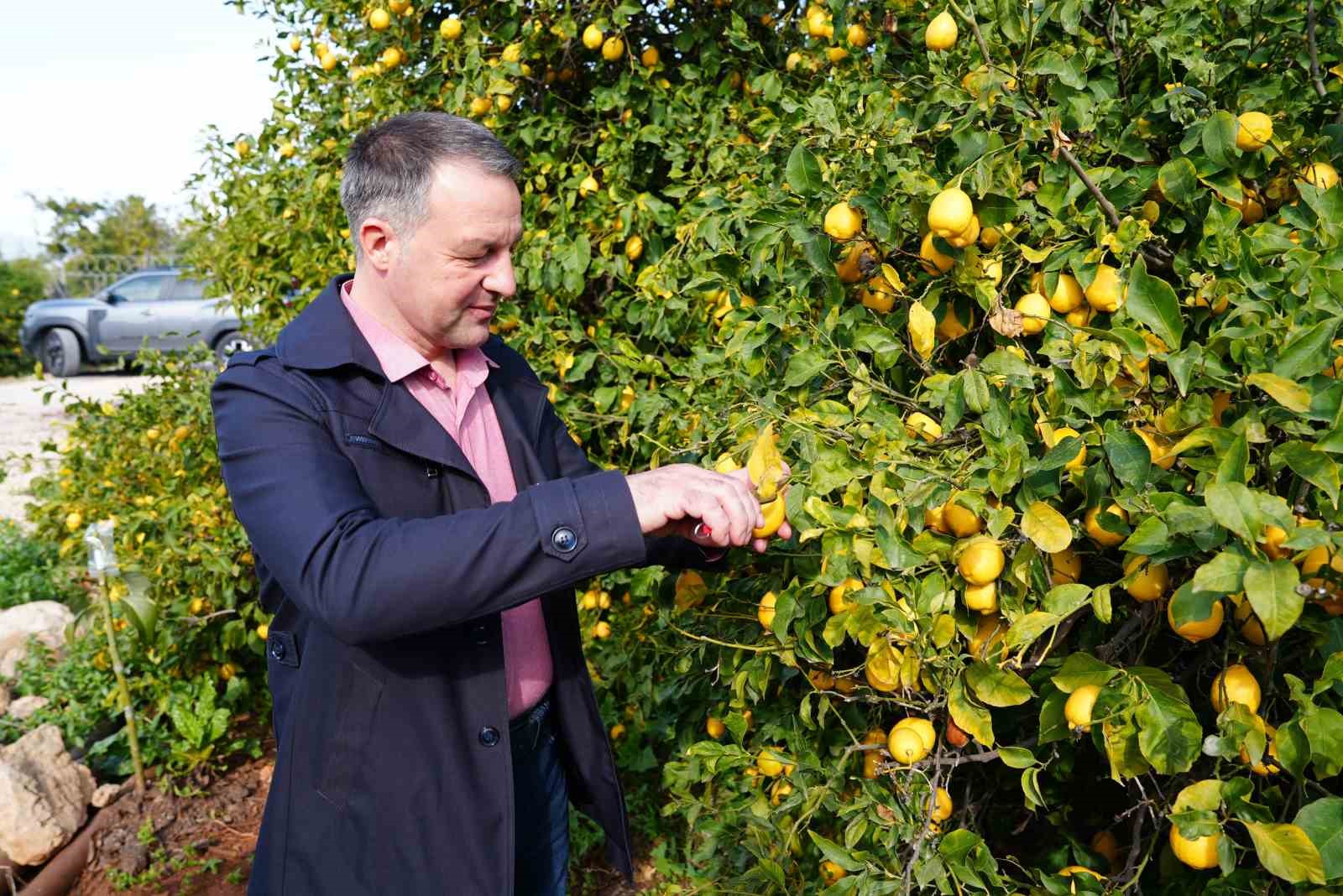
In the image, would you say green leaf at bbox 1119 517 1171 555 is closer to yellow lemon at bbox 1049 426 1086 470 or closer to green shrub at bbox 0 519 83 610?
yellow lemon at bbox 1049 426 1086 470

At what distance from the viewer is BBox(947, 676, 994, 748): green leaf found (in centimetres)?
123

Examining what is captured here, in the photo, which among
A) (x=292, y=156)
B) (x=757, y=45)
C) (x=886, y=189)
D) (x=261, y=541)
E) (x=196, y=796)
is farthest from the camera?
(x=292, y=156)

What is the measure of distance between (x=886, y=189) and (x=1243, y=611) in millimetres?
741

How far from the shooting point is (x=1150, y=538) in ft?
3.40

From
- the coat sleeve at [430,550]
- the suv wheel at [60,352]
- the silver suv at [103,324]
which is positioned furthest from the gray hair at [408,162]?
the suv wheel at [60,352]

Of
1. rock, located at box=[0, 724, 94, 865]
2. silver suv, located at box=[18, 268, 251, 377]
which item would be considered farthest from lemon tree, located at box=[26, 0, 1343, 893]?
silver suv, located at box=[18, 268, 251, 377]

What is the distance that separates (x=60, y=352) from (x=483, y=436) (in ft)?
48.3

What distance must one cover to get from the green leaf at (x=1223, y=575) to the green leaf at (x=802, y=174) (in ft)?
2.67

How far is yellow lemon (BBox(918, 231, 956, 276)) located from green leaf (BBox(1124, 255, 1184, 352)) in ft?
1.06

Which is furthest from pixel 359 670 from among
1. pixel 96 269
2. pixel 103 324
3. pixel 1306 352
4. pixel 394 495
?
pixel 96 269

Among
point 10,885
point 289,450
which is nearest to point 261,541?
point 289,450

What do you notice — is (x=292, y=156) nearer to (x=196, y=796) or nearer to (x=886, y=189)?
(x=196, y=796)

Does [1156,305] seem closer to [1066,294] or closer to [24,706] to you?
[1066,294]

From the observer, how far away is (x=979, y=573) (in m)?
1.21
